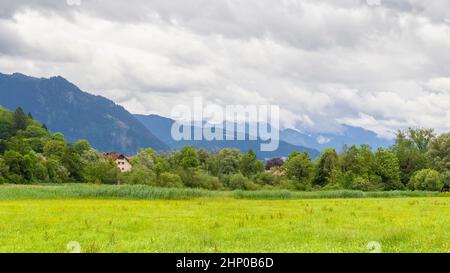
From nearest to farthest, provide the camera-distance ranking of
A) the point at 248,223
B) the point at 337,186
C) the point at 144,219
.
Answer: the point at 248,223, the point at 144,219, the point at 337,186

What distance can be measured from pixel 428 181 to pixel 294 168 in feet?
85.9

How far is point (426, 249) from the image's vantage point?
15.9m

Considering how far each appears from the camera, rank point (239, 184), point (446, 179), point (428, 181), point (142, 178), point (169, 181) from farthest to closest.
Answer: point (446, 179), point (428, 181), point (239, 184), point (142, 178), point (169, 181)

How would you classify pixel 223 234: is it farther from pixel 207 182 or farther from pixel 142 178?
pixel 142 178

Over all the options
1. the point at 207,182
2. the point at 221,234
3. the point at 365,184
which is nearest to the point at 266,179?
the point at 365,184

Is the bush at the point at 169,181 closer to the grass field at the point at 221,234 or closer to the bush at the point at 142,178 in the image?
the bush at the point at 142,178

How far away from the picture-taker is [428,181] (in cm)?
9575

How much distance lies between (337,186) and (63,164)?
69.8 metres

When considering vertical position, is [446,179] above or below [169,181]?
below

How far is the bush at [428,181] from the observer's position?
96.1 meters

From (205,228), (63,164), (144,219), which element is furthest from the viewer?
(63,164)
